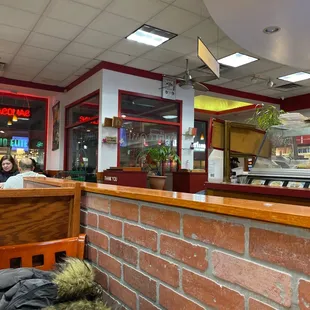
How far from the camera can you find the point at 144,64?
6.88 meters

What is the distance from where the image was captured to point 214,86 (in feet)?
27.7

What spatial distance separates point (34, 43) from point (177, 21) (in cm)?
263

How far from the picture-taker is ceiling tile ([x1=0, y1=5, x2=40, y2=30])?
4.70 m

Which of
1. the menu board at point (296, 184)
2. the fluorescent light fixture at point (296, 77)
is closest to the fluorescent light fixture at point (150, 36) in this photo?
the fluorescent light fixture at point (296, 77)

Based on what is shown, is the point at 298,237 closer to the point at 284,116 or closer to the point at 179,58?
the point at 284,116

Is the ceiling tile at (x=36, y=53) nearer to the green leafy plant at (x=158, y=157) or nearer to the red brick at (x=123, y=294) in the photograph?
the green leafy plant at (x=158, y=157)

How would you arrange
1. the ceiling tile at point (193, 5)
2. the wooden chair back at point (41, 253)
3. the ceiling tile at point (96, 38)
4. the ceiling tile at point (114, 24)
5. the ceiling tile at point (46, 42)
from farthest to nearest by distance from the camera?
the ceiling tile at point (46, 42), the ceiling tile at point (96, 38), the ceiling tile at point (114, 24), the ceiling tile at point (193, 5), the wooden chair back at point (41, 253)

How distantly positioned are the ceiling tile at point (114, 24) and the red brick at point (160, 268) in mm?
4357

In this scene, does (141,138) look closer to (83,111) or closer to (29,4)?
(83,111)

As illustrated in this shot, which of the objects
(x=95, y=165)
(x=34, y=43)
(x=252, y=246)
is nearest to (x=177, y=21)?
(x=34, y=43)

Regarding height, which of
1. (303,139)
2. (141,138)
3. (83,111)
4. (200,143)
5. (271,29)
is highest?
(271,29)

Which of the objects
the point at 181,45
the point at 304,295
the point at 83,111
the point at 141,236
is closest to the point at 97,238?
the point at 141,236

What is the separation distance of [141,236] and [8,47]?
19.6 ft

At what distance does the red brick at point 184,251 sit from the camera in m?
0.87
